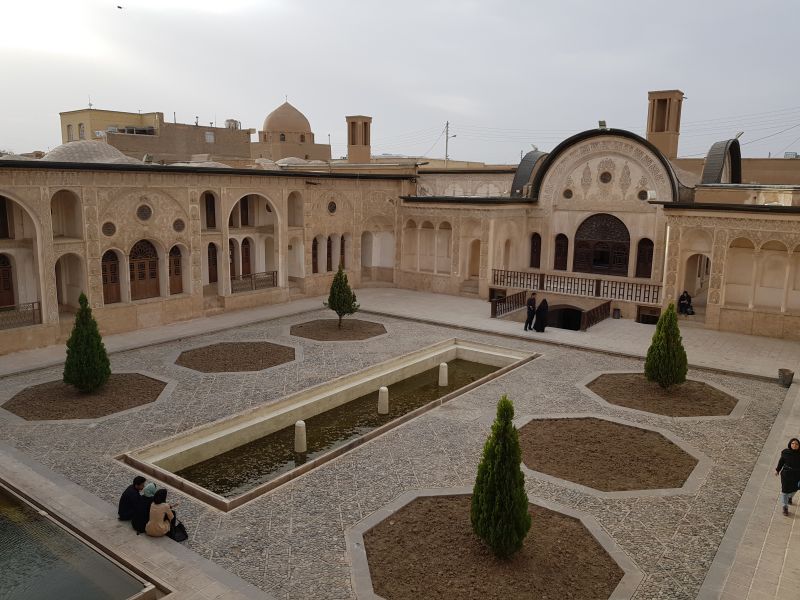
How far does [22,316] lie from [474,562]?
48.4ft

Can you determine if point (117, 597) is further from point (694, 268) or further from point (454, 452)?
point (694, 268)

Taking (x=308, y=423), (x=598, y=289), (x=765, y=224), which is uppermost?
(x=765, y=224)

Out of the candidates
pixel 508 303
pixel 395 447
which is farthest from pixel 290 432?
pixel 508 303

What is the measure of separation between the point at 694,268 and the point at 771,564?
56.8 ft

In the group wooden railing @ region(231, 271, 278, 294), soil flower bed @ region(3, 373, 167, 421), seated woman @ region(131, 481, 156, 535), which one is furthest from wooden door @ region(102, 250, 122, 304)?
seated woman @ region(131, 481, 156, 535)

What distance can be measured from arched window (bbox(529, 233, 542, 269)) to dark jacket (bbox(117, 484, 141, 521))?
20.7 meters

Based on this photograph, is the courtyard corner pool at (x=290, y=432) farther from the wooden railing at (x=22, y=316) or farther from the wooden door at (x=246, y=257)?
the wooden door at (x=246, y=257)

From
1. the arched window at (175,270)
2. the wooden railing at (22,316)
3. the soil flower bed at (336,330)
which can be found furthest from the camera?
the arched window at (175,270)

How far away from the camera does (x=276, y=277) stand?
79.4ft

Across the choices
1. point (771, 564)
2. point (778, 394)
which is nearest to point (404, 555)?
point (771, 564)

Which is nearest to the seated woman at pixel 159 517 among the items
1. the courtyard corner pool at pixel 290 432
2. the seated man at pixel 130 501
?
the seated man at pixel 130 501

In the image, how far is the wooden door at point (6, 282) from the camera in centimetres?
1775

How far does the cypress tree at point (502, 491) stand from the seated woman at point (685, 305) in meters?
15.3

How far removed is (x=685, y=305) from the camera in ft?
67.3
